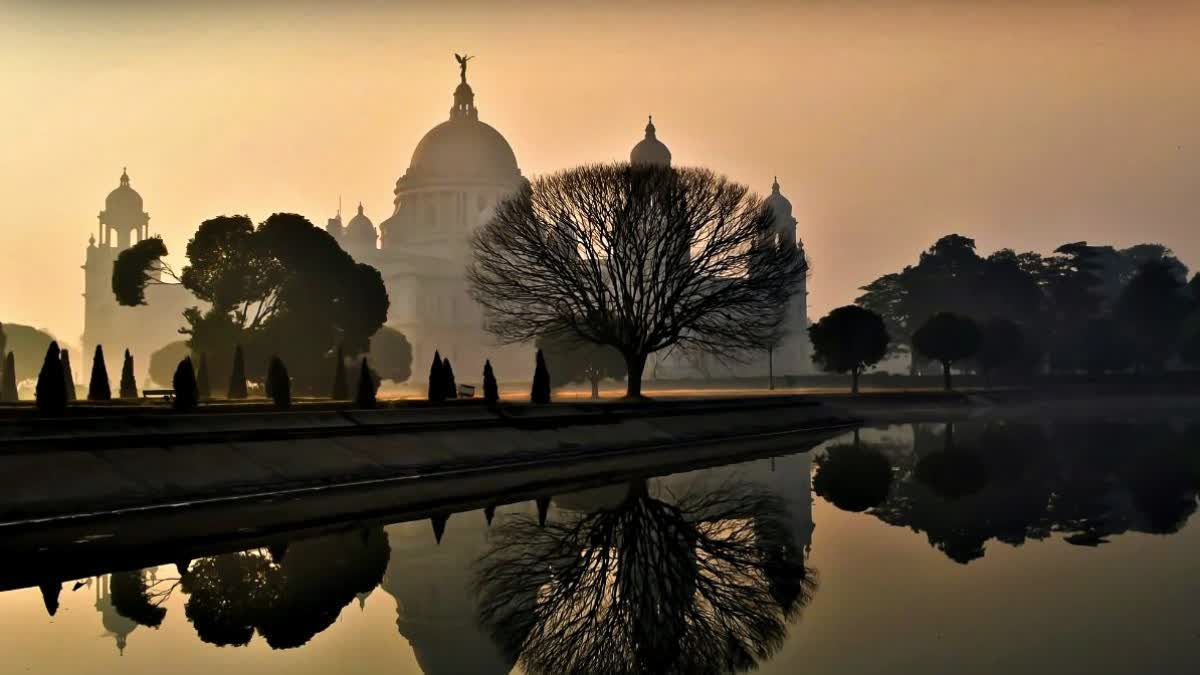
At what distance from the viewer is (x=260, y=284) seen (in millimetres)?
51469

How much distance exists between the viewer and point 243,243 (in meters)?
51.2

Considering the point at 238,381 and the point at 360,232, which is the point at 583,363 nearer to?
the point at 238,381

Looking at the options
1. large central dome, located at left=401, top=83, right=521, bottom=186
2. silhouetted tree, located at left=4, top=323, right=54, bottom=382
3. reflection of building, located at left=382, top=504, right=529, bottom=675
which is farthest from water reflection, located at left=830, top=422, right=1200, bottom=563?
large central dome, located at left=401, top=83, right=521, bottom=186

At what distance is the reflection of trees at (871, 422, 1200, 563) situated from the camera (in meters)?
18.3

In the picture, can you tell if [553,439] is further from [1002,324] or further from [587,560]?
[1002,324]

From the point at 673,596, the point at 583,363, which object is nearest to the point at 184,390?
the point at 673,596

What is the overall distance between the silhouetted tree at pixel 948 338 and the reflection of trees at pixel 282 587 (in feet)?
240

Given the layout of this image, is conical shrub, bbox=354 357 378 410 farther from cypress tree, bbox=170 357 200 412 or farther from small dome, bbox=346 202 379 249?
small dome, bbox=346 202 379 249

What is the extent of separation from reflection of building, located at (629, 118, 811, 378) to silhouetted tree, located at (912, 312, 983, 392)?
25472 millimetres

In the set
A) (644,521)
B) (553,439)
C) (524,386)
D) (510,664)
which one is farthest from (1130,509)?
(524,386)

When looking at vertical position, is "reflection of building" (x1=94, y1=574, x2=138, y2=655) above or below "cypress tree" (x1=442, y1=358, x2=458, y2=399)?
below

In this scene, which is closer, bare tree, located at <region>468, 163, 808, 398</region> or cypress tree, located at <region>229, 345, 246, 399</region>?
cypress tree, located at <region>229, 345, 246, 399</region>

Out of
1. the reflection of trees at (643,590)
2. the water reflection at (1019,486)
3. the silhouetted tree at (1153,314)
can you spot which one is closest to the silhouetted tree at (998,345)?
the silhouetted tree at (1153,314)

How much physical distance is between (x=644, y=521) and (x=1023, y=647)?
9.44 meters
